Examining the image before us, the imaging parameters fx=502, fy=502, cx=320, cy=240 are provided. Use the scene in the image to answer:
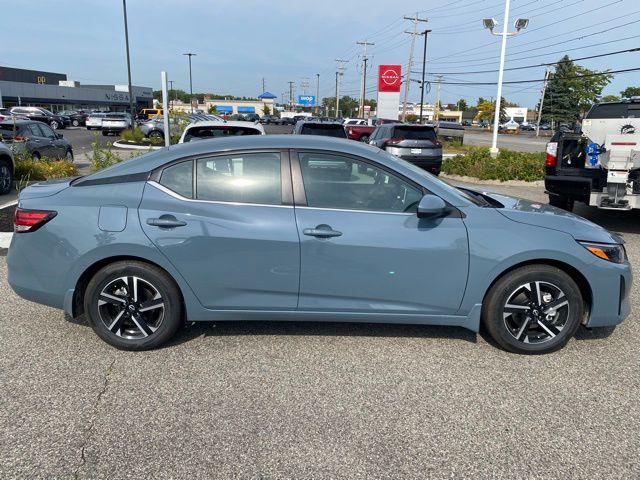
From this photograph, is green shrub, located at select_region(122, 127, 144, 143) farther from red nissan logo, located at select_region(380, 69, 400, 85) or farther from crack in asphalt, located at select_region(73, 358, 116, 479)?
crack in asphalt, located at select_region(73, 358, 116, 479)

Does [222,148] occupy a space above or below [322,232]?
above

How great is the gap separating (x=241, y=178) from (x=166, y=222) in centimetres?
64

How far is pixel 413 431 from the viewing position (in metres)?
2.93

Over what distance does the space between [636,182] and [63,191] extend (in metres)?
7.35

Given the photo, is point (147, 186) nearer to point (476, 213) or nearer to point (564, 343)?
point (476, 213)

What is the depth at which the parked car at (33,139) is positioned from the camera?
41.8ft

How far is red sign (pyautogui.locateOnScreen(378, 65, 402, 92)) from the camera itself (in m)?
36.7

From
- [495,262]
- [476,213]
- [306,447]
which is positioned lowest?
[306,447]

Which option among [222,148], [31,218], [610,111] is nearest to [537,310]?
[222,148]

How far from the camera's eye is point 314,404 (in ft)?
10.5

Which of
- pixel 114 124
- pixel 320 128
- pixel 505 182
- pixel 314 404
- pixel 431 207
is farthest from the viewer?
pixel 114 124

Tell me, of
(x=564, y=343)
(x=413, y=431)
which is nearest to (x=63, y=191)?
(x=413, y=431)

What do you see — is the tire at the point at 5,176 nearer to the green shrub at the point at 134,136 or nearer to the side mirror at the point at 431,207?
the side mirror at the point at 431,207

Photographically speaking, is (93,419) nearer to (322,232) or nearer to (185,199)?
(185,199)
